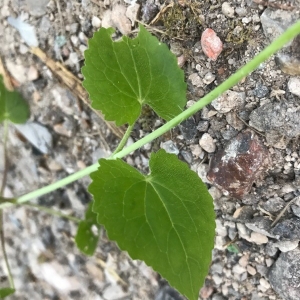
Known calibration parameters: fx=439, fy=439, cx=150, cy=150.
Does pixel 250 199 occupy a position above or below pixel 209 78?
below

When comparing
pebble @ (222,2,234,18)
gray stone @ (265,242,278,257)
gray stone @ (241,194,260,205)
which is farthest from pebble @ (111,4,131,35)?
gray stone @ (265,242,278,257)

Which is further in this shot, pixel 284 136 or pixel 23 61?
pixel 23 61

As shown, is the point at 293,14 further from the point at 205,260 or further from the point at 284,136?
the point at 205,260

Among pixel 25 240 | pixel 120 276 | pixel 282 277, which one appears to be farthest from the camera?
pixel 25 240

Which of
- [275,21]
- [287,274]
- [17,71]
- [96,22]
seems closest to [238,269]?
[287,274]

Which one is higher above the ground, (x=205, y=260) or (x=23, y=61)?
(x=23, y=61)

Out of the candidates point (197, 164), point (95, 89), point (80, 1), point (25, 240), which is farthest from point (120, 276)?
point (80, 1)

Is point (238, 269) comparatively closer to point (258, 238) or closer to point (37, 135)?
point (258, 238)
